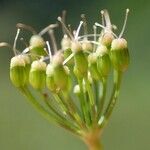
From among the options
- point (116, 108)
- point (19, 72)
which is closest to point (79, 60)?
point (19, 72)

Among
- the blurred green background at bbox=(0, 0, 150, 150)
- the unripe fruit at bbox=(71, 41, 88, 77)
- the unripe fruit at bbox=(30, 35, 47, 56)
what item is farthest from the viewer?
the blurred green background at bbox=(0, 0, 150, 150)

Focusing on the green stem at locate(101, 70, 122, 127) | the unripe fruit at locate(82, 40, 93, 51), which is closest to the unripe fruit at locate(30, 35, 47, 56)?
the unripe fruit at locate(82, 40, 93, 51)

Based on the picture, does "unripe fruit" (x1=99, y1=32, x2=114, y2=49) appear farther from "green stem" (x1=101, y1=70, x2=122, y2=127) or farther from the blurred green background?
the blurred green background

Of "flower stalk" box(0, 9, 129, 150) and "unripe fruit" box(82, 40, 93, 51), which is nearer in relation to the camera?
"flower stalk" box(0, 9, 129, 150)

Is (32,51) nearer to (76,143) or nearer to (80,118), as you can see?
(80,118)

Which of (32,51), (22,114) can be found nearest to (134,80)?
(22,114)

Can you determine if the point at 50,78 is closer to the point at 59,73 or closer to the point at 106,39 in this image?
the point at 59,73

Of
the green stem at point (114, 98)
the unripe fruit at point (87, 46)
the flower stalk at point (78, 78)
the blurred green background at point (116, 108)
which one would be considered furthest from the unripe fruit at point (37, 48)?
the blurred green background at point (116, 108)
